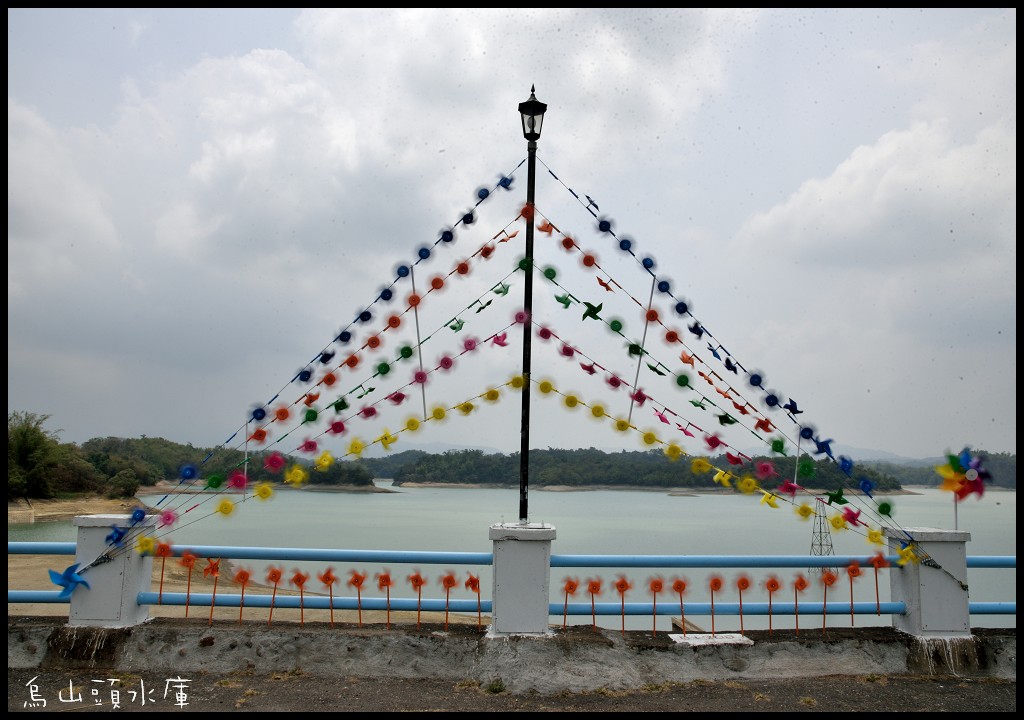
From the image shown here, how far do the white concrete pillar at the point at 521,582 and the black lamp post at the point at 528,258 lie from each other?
1.27 ft

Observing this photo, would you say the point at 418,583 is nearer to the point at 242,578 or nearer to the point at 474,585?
the point at 474,585

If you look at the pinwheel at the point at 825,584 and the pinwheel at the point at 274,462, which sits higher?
the pinwheel at the point at 274,462

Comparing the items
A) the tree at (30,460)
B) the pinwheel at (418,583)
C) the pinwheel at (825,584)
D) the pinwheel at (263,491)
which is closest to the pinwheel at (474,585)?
the pinwheel at (418,583)

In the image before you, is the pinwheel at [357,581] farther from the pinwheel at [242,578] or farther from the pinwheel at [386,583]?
the pinwheel at [242,578]

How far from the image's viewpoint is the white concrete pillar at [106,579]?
5602 mm

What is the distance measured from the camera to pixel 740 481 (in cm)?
568

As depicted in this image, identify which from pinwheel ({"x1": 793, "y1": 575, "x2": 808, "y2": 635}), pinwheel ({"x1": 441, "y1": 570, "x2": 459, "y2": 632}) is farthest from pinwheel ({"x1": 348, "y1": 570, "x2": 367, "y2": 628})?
pinwheel ({"x1": 793, "y1": 575, "x2": 808, "y2": 635})

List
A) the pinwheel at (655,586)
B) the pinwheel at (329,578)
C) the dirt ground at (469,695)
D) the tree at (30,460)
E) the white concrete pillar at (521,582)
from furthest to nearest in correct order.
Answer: the tree at (30,460) < the pinwheel at (655,586) < the pinwheel at (329,578) < the white concrete pillar at (521,582) < the dirt ground at (469,695)

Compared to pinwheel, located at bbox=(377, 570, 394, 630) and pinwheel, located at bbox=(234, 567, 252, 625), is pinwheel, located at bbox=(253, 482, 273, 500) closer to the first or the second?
pinwheel, located at bbox=(234, 567, 252, 625)

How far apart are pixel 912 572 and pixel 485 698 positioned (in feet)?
11.7

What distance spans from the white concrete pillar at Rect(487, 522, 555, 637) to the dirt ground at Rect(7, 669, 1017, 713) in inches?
19.4

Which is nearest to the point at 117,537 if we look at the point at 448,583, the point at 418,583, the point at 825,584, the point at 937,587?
the point at 418,583

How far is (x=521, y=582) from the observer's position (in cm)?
545

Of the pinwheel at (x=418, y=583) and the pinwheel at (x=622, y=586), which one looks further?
the pinwheel at (x=622, y=586)
